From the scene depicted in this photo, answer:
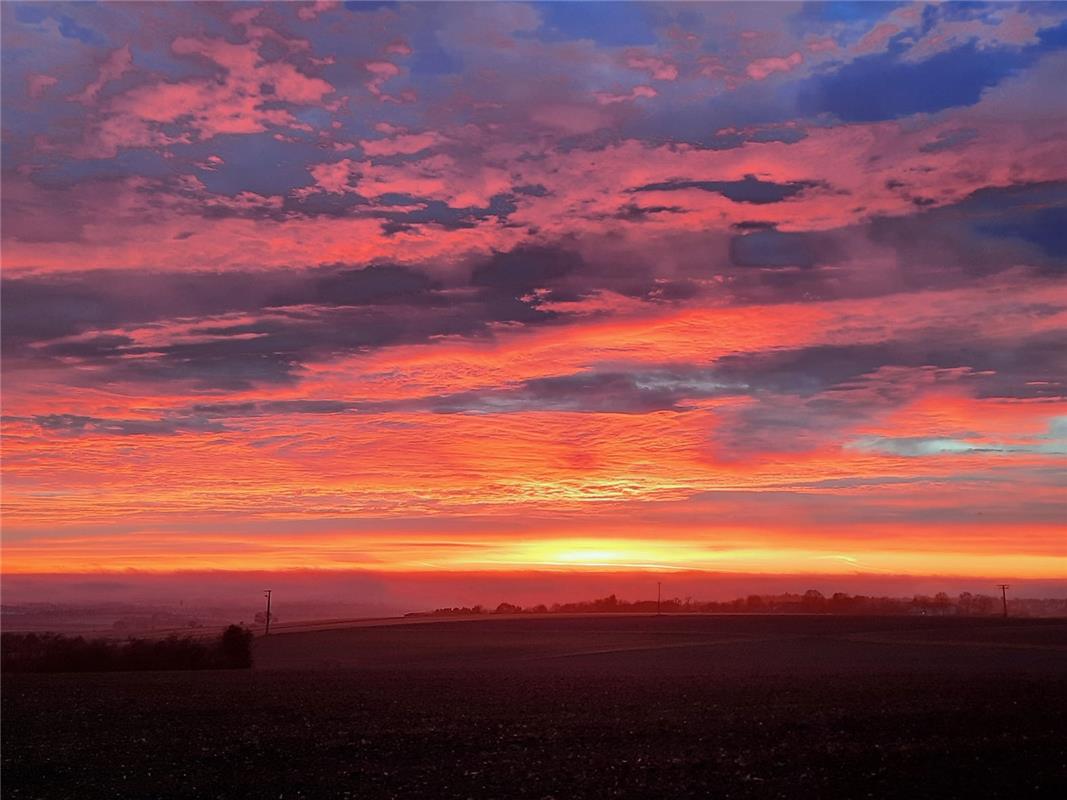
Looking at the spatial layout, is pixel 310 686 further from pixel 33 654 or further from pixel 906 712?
pixel 33 654

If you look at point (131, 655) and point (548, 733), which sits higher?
point (548, 733)

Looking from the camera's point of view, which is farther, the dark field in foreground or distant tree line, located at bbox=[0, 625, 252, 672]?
distant tree line, located at bbox=[0, 625, 252, 672]

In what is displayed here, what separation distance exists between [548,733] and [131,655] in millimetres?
54587

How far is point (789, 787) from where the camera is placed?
20375mm

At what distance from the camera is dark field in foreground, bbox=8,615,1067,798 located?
21578 millimetres

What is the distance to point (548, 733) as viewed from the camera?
28562 mm

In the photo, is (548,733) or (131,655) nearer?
(548,733)

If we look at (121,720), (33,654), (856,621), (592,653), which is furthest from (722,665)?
(856,621)

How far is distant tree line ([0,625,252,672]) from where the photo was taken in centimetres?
7194

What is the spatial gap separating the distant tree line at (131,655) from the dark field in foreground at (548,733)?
11.1 meters

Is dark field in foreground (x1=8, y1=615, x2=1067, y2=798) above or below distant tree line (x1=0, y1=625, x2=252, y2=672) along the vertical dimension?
above

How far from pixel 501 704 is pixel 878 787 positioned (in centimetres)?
1953

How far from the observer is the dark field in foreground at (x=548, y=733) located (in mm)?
21578

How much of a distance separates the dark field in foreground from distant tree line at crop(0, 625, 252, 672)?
11.1 metres
